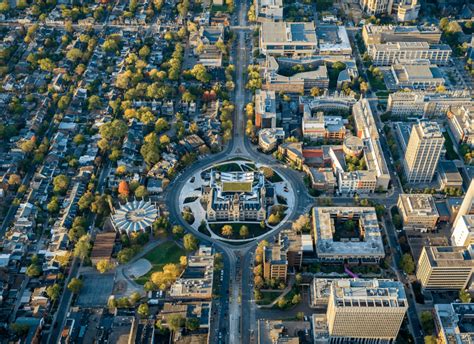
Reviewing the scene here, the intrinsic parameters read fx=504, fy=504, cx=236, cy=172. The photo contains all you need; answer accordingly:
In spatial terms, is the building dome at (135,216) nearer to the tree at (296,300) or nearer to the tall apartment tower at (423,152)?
the tree at (296,300)

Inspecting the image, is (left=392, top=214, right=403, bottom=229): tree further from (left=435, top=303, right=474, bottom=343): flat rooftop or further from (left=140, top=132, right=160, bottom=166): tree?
(left=140, top=132, right=160, bottom=166): tree

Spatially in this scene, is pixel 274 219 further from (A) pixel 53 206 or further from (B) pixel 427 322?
(A) pixel 53 206

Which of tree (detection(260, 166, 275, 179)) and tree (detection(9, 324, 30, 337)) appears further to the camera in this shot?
tree (detection(260, 166, 275, 179))

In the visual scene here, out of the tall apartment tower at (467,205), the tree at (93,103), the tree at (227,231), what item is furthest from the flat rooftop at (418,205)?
the tree at (93,103)

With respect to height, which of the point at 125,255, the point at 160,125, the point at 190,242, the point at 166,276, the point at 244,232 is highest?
the point at 160,125

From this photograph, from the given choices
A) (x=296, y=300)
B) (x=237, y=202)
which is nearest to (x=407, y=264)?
(x=296, y=300)

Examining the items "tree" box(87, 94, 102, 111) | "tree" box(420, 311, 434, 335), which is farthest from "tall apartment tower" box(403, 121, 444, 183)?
"tree" box(87, 94, 102, 111)

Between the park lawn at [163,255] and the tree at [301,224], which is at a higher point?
the tree at [301,224]
